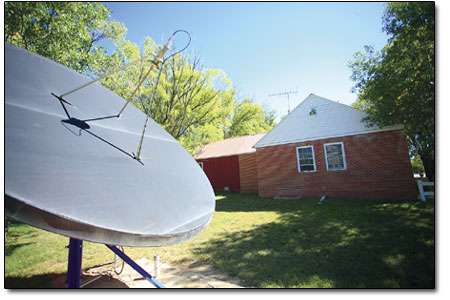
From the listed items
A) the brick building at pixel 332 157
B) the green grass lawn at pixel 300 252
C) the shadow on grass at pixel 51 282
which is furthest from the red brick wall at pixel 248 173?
the shadow on grass at pixel 51 282

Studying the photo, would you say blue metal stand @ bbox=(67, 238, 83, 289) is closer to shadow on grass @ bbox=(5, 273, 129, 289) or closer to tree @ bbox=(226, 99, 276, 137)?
shadow on grass @ bbox=(5, 273, 129, 289)

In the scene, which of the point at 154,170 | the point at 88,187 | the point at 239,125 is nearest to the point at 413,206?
the point at 154,170

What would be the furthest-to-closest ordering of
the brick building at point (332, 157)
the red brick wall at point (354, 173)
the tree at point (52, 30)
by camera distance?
1. the brick building at point (332, 157)
2. the red brick wall at point (354, 173)
3. the tree at point (52, 30)

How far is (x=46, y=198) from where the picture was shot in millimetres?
1087

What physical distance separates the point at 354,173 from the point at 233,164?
8.05m

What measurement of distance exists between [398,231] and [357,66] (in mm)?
7912

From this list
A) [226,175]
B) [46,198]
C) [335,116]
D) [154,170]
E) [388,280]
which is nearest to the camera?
[46,198]

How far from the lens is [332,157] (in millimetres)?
10016

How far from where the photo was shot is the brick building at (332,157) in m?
8.68

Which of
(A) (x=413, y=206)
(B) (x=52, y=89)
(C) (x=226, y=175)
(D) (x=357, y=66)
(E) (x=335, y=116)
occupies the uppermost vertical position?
(D) (x=357, y=66)

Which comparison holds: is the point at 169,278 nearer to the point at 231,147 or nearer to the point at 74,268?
the point at 74,268

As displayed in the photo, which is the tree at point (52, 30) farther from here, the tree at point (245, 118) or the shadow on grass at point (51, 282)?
the tree at point (245, 118)

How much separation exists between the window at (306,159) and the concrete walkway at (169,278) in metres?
8.51

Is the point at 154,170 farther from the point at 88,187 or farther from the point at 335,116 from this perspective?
the point at 335,116
